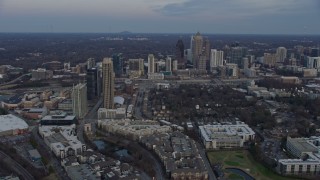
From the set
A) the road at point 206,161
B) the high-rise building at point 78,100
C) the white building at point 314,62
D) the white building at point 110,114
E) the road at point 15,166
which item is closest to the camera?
the road at point 15,166

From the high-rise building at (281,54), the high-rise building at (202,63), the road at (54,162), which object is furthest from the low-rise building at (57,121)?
the high-rise building at (281,54)

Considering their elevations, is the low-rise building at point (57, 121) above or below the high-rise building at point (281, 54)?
below

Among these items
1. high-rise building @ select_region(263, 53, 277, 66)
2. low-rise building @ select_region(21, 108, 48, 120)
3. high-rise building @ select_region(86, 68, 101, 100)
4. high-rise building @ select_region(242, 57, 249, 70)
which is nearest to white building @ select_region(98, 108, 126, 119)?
low-rise building @ select_region(21, 108, 48, 120)

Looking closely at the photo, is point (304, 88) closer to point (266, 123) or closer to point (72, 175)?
point (266, 123)

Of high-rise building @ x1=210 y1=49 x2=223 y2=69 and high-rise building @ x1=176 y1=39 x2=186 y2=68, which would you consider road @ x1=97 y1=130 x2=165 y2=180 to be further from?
high-rise building @ x1=176 y1=39 x2=186 y2=68

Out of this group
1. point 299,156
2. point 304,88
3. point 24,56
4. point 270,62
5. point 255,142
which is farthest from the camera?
point 24,56

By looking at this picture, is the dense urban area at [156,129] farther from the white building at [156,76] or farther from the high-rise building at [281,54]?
the high-rise building at [281,54]

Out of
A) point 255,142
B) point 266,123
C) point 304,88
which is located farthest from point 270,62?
point 255,142
